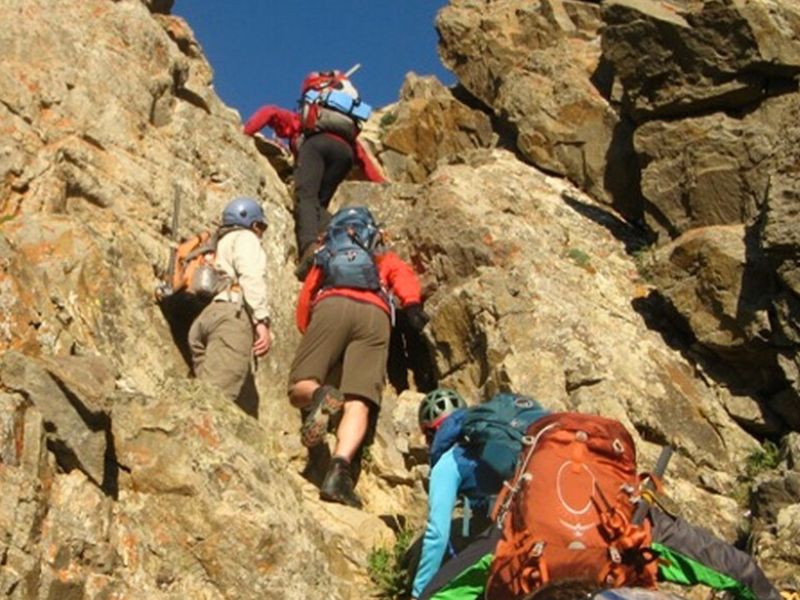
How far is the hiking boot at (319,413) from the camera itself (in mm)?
13078

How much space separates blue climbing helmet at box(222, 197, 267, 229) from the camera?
1434 cm

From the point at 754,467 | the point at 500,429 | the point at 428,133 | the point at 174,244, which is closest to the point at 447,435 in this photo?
the point at 500,429

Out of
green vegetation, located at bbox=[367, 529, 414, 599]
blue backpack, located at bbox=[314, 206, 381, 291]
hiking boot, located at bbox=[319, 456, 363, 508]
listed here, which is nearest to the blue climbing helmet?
blue backpack, located at bbox=[314, 206, 381, 291]

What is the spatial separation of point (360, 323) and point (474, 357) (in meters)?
1.93

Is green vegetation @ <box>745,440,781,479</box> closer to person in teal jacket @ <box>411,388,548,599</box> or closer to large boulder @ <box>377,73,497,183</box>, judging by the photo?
person in teal jacket @ <box>411,388,548,599</box>

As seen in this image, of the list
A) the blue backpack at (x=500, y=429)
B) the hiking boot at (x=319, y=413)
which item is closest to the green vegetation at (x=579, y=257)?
the hiking boot at (x=319, y=413)

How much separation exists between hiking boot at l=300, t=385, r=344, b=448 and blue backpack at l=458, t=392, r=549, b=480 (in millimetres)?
2684

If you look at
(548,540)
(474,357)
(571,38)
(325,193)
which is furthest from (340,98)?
(548,540)

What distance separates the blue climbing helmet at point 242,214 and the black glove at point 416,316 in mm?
2057

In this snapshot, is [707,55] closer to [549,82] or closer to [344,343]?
[549,82]

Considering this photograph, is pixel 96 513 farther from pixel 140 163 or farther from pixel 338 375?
pixel 140 163

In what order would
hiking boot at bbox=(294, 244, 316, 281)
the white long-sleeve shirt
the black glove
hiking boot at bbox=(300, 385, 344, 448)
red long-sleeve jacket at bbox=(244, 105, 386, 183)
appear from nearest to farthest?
hiking boot at bbox=(300, 385, 344, 448)
the white long-sleeve shirt
the black glove
hiking boot at bbox=(294, 244, 316, 281)
red long-sleeve jacket at bbox=(244, 105, 386, 183)

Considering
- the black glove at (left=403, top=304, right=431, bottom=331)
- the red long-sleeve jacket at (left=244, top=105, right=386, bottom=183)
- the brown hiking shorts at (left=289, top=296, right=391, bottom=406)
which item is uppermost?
the red long-sleeve jacket at (left=244, top=105, right=386, bottom=183)

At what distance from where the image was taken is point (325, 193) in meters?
18.0
